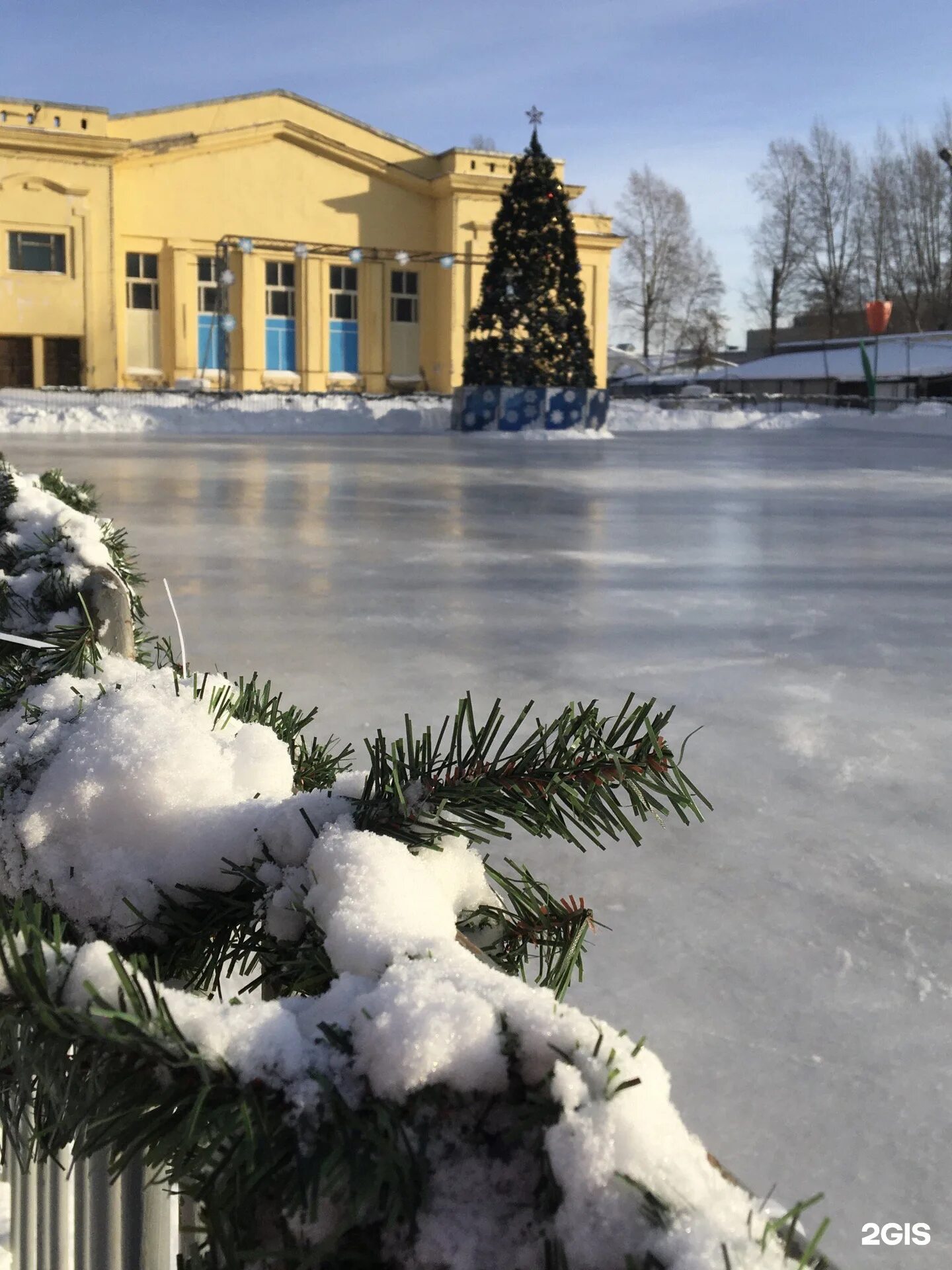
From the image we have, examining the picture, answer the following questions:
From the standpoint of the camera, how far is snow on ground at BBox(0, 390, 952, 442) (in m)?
23.4

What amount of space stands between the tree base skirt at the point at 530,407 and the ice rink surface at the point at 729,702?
1319 centimetres

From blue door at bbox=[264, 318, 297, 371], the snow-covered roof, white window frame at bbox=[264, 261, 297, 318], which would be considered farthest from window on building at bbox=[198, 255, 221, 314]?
the snow-covered roof

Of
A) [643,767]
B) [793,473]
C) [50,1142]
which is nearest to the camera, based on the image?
[50,1142]

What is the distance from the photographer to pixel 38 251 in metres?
32.6

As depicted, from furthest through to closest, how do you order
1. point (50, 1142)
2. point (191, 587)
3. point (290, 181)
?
1. point (290, 181)
2. point (191, 587)
3. point (50, 1142)

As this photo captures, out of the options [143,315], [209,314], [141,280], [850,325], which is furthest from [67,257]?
[850,325]

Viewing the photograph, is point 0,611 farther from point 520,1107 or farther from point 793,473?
point 793,473

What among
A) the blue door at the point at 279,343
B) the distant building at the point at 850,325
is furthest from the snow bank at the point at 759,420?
the distant building at the point at 850,325

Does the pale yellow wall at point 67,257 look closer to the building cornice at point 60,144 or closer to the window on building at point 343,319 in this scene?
the building cornice at point 60,144

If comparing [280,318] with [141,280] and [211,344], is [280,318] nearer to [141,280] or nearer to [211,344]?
[211,344]

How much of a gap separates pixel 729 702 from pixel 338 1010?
3122mm

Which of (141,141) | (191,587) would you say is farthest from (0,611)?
(141,141)

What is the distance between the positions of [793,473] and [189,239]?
25.0m

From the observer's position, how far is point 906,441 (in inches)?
918
